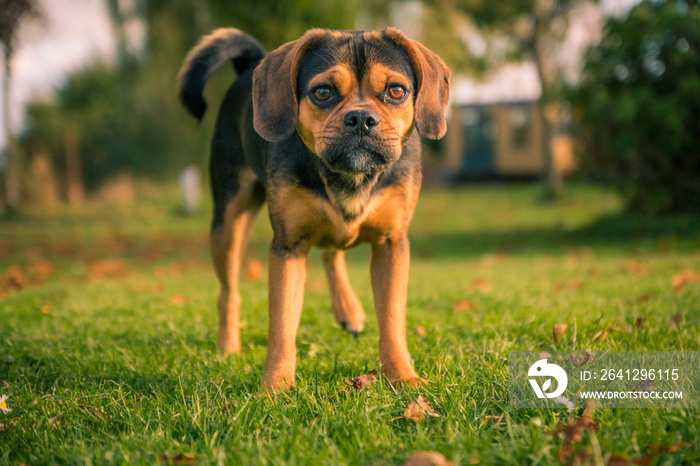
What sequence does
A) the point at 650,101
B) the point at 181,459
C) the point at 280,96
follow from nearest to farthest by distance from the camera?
the point at 181,459 < the point at 280,96 < the point at 650,101

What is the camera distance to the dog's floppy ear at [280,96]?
2992mm

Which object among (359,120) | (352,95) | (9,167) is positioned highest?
(9,167)

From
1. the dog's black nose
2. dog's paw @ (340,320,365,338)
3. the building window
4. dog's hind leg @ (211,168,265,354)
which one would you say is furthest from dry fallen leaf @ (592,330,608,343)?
the building window

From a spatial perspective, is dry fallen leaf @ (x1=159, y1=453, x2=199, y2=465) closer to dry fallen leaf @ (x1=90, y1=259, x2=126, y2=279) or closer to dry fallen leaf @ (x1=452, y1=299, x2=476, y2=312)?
dry fallen leaf @ (x1=452, y1=299, x2=476, y2=312)

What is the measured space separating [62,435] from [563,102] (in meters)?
A: 11.8

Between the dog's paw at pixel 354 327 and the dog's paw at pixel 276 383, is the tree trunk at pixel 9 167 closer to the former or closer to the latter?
the dog's paw at pixel 354 327

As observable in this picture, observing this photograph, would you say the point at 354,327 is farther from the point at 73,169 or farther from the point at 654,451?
the point at 73,169

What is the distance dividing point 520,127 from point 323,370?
85.0 ft

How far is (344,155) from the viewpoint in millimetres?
2834

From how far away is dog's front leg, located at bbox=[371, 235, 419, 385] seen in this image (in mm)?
3039

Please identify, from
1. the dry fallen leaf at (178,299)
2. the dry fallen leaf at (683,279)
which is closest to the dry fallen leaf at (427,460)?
the dry fallen leaf at (178,299)

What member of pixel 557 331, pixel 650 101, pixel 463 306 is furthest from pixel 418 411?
pixel 650 101

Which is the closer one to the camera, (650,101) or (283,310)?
(283,310)

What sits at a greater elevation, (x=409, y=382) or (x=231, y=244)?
(x=231, y=244)
